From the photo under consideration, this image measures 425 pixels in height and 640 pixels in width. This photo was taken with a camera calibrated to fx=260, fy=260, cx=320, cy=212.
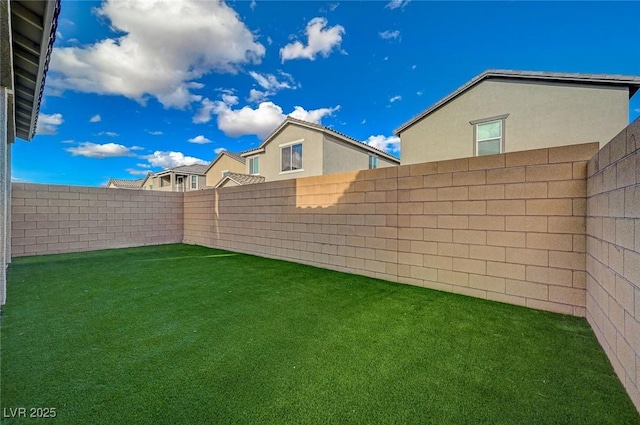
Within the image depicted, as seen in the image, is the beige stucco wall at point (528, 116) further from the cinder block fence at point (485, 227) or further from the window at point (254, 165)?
the window at point (254, 165)

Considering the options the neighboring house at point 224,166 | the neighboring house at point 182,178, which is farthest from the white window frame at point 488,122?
the neighboring house at point 182,178

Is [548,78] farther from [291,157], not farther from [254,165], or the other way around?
[254,165]

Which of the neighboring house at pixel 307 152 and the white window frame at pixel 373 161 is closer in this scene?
the neighboring house at pixel 307 152

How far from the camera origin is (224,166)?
62.5ft

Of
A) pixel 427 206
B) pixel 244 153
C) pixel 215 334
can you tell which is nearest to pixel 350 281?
pixel 427 206

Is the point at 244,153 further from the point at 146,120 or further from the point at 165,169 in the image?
the point at 165,169

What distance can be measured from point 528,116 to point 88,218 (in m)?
13.2

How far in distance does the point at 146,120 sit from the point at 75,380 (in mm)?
15042

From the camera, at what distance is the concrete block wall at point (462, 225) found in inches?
113

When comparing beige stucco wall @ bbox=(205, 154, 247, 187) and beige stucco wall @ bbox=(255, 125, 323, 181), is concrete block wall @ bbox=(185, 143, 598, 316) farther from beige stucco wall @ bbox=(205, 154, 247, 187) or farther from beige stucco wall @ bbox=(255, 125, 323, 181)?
beige stucco wall @ bbox=(205, 154, 247, 187)

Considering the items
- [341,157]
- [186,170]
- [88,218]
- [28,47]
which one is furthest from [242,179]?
[186,170]

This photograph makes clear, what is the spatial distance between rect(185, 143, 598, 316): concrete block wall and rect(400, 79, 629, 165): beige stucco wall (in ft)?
17.8

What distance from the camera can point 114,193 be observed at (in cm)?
826

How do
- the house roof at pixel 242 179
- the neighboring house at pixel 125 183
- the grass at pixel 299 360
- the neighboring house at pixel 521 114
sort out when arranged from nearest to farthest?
the grass at pixel 299 360 < the neighboring house at pixel 521 114 < the house roof at pixel 242 179 < the neighboring house at pixel 125 183
